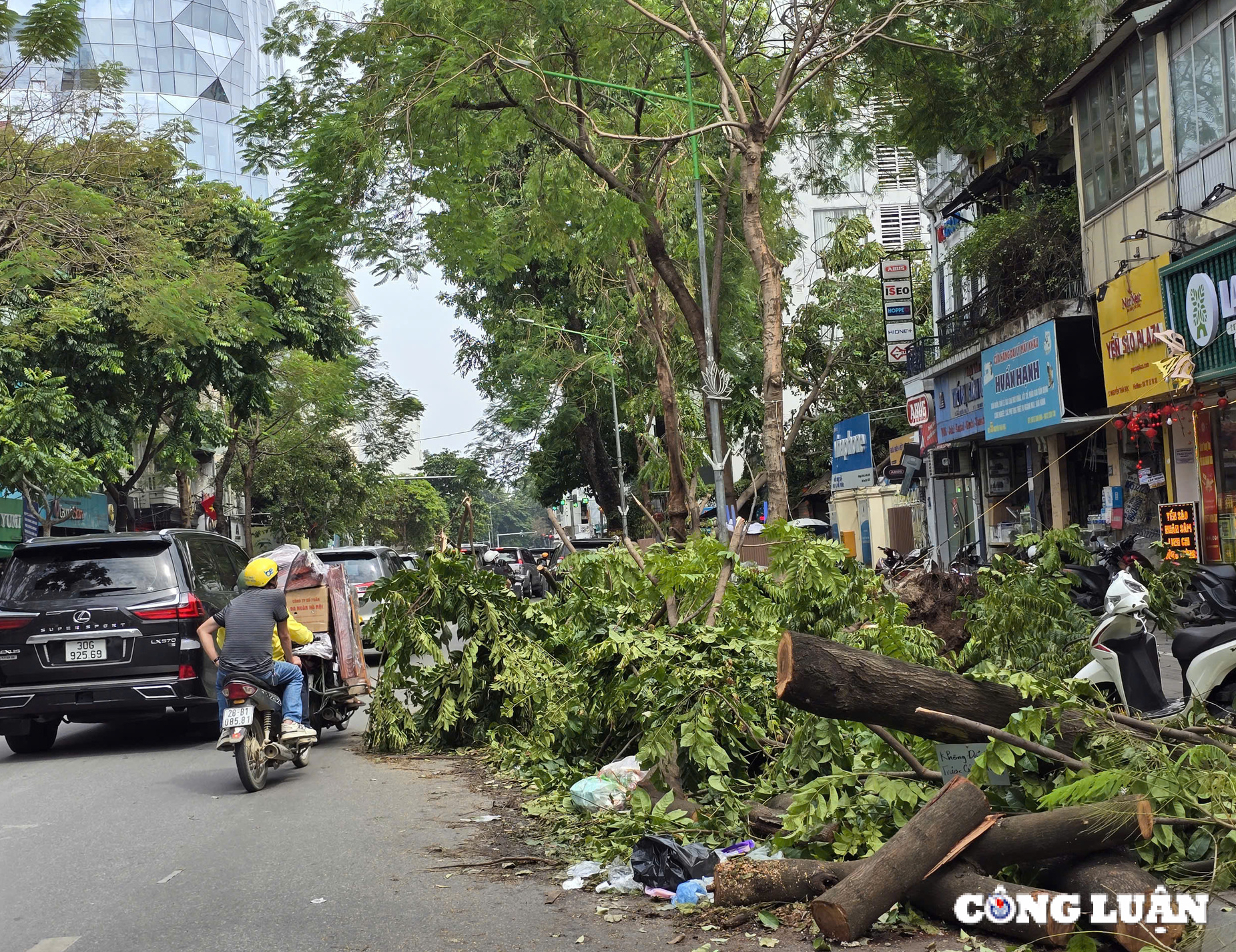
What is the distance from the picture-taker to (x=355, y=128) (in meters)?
13.3

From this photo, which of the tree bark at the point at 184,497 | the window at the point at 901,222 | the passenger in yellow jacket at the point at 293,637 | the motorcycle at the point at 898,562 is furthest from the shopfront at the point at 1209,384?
the window at the point at 901,222

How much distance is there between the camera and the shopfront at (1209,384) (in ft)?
51.8

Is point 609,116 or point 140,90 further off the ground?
point 140,90

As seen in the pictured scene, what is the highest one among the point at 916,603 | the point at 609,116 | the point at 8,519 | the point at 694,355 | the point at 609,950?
the point at 609,116

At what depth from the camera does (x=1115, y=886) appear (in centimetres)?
466

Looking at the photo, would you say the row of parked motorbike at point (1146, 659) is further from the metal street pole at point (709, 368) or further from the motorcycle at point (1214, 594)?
the metal street pole at point (709, 368)

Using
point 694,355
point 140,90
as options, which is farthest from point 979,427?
point 140,90

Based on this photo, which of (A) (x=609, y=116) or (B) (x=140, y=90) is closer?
(A) (x=609, y=116)

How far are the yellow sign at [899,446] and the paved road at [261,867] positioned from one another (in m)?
27.4

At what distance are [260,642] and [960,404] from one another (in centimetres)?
2188

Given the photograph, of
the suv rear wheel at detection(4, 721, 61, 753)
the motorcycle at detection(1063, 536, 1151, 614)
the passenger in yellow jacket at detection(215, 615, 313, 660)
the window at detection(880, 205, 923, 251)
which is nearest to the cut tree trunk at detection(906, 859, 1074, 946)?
the passenger in yellow jacket at detection(215, 615, 313, 660)

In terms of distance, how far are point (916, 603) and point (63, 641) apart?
7.61m

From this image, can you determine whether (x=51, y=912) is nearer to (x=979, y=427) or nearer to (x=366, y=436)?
(x=979, y=427)

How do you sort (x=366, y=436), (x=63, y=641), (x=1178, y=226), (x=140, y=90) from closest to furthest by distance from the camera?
(x=63, y=641)
(x=1178, y=226)
(x=366, y=436)
(x=140, y=90)
